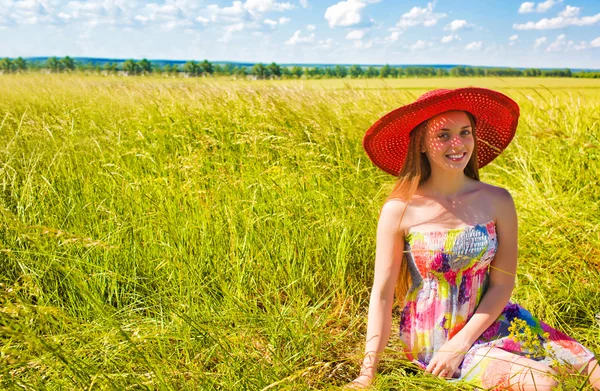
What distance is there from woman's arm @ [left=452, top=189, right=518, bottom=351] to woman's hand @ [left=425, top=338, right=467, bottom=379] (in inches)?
4.2

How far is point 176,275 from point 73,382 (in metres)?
0.72

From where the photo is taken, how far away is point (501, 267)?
1.79m

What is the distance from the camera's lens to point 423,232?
1.76 metres

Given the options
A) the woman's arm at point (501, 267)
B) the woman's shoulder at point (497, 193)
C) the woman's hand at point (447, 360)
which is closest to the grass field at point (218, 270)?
the woman's hand at point (447, 360)

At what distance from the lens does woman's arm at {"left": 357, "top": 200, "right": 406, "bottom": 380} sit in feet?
5.71

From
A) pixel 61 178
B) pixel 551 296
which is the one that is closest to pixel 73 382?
pixel 61 178

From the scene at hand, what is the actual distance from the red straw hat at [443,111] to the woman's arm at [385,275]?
0.28 metres

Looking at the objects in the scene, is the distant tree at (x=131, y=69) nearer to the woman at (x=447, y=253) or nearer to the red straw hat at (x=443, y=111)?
the red straw hat at (x=443, y=111)

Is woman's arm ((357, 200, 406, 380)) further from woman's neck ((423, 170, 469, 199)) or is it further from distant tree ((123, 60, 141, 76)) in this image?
distant tree ((123, 60, 141, 76))

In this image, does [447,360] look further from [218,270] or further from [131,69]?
[131,69]

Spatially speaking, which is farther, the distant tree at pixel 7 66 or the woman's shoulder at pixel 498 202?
the distant tree at pixel 7 66

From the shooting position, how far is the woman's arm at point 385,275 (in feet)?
5.71

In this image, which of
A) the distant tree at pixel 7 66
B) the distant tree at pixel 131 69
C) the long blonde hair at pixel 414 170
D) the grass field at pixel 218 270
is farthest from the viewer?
the distant tree at pixel 131 69

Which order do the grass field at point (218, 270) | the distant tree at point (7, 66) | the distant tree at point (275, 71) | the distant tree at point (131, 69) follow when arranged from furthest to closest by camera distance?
the distant tree at point (131, 69), the distant tree at point (7, 66), the distant tree at point (275, 71), the grass field at point (218, 270)
